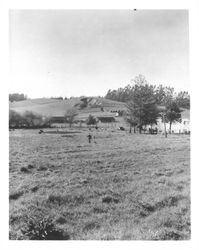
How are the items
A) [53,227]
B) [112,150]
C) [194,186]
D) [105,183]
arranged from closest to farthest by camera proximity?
[53,227] → [194,186] → [105,183] → [112,150]

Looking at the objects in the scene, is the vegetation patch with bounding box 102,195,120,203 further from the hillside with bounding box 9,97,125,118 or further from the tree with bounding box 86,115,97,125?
the hillside with bounding box 9,97,125,118

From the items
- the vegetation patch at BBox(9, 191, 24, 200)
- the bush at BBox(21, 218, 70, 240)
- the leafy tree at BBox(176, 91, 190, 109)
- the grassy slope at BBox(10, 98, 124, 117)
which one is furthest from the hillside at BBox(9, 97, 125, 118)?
the bush at BBox(21, 218, 70, 240)

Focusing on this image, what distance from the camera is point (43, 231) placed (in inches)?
145

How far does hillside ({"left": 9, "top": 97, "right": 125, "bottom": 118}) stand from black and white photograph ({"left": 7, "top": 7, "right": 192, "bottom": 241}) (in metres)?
0.02

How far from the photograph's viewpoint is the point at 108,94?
177 inches

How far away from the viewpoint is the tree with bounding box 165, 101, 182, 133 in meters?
4.46

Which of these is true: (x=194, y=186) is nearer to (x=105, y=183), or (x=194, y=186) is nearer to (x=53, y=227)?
(x=105, y=183)

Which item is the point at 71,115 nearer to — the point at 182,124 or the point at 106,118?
the point at 106,118

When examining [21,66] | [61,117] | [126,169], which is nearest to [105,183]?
[126,169]

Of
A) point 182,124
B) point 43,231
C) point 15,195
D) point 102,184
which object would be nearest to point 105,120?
point 102,184

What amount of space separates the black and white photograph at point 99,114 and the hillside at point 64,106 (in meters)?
0.02

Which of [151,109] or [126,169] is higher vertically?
[151,109]
